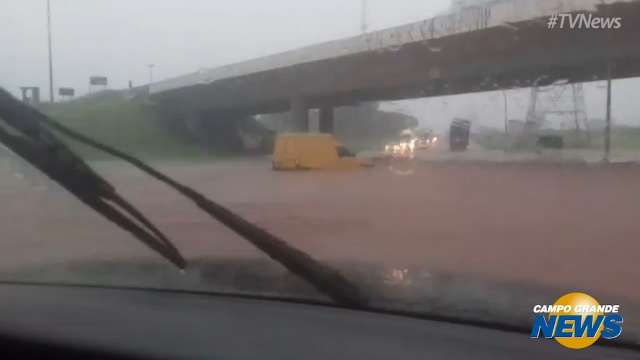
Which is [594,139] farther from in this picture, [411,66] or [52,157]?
[52,157]

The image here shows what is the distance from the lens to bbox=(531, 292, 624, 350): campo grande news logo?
2971 mm

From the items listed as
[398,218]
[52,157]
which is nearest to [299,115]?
[398,218]

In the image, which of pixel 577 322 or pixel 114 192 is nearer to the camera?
pixel 577 322

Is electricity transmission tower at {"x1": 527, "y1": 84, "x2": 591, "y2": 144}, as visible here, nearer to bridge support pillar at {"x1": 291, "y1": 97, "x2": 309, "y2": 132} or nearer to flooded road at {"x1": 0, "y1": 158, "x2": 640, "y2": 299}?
flooded road at {"x1": 0, "y1": 158, "x2": 640, "y2": 299}

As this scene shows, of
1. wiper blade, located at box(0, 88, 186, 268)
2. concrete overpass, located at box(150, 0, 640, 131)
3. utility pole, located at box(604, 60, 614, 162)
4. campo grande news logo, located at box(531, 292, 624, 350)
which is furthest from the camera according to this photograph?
concrete overpass, located at box(150, 0, 640, 131)

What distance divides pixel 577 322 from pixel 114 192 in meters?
2.39

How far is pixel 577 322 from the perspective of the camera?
3127 mm

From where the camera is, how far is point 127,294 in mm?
3764

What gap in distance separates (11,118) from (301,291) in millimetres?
1674

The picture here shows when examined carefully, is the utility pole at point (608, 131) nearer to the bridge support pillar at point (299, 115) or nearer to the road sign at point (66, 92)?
the bridge support pillar at point (299, 115)

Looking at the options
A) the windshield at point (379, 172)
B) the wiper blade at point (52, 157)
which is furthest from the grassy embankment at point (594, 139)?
the wiper blade at point (52, 157)

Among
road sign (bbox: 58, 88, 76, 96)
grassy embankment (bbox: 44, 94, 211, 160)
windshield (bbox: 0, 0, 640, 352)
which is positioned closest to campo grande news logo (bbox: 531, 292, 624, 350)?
windshield (bbox: 0, 0, 640, 352)

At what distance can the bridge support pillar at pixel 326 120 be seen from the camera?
535cm

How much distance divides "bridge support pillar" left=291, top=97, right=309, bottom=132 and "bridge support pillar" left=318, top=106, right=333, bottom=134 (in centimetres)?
12
